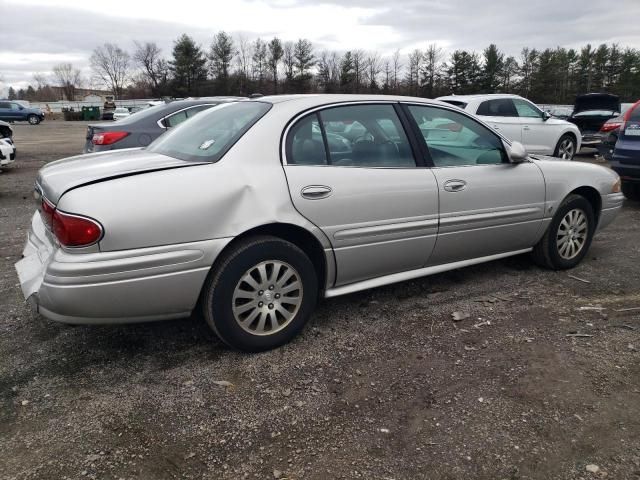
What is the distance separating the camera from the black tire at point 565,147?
37.3ft

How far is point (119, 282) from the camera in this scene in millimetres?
2572

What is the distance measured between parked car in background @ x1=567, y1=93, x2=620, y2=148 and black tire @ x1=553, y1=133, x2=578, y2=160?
2.84 meters

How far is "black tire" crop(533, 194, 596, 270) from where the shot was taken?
14.4 feet

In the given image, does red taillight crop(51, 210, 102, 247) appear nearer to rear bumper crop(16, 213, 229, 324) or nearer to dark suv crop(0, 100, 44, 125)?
rear bumper crop(16, 213, 229, 324)

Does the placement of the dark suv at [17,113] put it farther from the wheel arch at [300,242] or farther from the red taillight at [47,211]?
the wheel arch at [300,242]

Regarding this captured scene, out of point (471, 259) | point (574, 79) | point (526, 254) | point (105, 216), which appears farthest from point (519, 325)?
point (574, 79)

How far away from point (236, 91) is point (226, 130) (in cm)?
6897

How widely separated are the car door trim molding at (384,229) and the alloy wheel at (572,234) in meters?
1.55

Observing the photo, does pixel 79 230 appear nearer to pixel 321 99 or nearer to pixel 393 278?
pixel 321 99

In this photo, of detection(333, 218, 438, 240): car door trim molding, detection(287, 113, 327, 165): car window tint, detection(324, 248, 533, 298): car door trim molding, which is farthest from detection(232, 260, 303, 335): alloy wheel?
detection(287, 113, 327, 165): car window tint

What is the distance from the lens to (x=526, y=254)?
15.5 ft

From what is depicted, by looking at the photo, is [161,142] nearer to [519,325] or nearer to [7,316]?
[7,316]

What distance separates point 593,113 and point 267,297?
14.8m

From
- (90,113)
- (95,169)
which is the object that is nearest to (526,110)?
(95,169)
